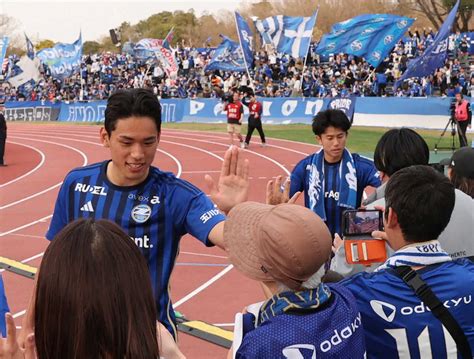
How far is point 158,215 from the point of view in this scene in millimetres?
3150

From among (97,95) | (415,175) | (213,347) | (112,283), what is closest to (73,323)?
(112,283)

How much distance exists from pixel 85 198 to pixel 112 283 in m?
1.67

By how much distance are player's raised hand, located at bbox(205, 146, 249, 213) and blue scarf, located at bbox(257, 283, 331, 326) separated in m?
0.94

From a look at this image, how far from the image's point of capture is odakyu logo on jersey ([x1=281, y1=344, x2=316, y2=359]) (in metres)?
1.94

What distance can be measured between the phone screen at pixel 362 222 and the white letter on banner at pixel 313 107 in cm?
2331

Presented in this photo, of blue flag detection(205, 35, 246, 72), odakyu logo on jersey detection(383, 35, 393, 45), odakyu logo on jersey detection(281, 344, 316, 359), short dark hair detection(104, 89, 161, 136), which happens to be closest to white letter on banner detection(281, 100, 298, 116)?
odakyu logo on jersey detection(383, 35, 393, 45)

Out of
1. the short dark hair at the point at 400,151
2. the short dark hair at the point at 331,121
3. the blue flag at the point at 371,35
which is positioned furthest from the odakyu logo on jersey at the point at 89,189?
the blue flag at the point at 371,35

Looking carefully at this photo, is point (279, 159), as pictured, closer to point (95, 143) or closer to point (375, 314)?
point (95, 143)

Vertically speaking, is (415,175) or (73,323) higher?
(415,175)

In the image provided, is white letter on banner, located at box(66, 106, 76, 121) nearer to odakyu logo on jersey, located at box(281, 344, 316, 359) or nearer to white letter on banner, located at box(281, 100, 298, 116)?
white letter on banner, located at box(281, 100, 298, 116)

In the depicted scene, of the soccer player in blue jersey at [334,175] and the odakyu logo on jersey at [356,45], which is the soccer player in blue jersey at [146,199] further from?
the odakyu logo on jersey at [356,45]

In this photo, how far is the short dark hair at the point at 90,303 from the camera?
1.65 m

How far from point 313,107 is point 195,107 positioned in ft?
25.2

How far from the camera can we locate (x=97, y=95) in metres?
44.1
